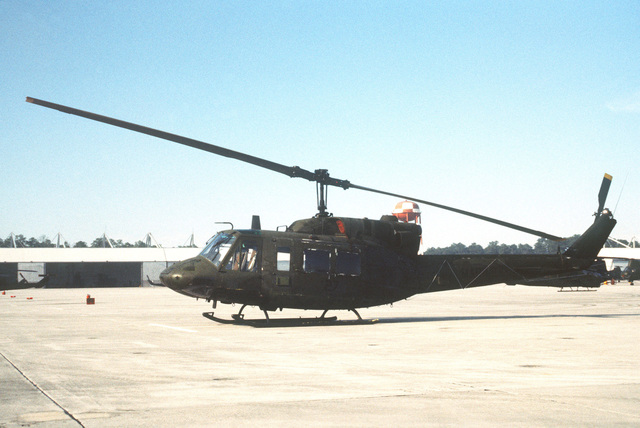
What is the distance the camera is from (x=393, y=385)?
8.76 m

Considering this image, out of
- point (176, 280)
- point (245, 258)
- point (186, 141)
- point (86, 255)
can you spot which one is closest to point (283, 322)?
point (245, 258)

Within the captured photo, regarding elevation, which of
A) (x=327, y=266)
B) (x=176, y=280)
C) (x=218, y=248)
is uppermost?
(x=218, y=248)

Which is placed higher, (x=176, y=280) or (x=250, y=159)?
(x=250, y=159)

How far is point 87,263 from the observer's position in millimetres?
95438

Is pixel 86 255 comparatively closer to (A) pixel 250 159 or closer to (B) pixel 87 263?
(B) pixel 87 263

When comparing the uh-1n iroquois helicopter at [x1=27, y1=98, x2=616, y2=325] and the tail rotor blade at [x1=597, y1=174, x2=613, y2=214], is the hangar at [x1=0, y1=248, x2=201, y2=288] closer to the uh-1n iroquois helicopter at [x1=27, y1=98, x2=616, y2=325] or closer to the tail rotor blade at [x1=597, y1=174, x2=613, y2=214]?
the uh-1n iroquois helicopter at [x1=27, y1=98, x2=616, y2=325]

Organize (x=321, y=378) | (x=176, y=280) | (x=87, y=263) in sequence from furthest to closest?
(x=87, y=263) < (x=176, y=280) < (x=321, y=378)

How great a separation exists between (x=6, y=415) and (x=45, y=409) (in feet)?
1.37

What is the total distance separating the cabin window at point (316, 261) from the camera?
18.9 m

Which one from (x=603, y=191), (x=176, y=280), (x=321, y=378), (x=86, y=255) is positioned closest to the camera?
(x=321, y=378)

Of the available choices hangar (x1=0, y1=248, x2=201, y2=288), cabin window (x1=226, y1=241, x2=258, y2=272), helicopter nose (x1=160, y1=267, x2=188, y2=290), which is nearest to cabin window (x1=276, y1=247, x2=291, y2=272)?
cabin window (x1=226, y1=241, x2=258, y2=272)

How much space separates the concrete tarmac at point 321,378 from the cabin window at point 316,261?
7.58 ft

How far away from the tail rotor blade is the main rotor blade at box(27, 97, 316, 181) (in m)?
11.4

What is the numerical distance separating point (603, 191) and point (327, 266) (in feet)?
35.8
